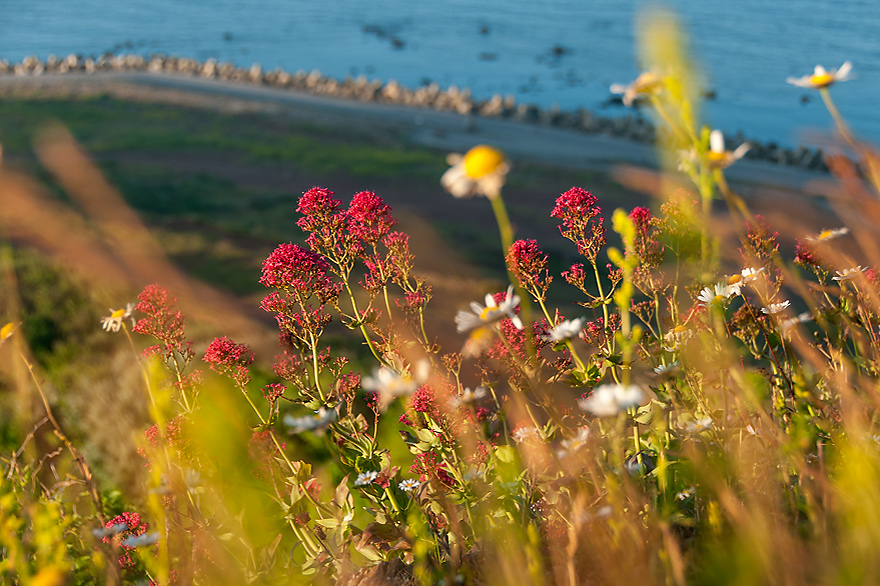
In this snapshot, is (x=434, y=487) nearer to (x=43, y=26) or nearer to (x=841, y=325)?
(x=841, y=325)

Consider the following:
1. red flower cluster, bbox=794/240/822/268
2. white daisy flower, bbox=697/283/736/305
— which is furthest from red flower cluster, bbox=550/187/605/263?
red flower cluster, bbox=794/240/822/268

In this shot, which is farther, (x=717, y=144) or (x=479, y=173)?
(x=717, y=144)

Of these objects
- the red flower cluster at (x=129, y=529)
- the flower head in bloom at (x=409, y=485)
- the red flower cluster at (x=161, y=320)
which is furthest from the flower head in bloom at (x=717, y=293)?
→ the red flower cluster at (x=129, y=529)

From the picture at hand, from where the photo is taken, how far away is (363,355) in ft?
18.5

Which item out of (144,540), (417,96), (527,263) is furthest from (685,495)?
(417,96)

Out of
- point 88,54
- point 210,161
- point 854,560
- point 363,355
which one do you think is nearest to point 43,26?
point 88,54

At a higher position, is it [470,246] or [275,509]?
[275,509]

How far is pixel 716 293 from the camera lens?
6.21ft

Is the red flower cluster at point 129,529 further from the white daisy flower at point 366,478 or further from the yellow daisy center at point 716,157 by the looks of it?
the yellow daisy center at point 716,157

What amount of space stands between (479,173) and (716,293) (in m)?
1.06

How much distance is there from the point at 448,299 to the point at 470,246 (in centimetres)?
404

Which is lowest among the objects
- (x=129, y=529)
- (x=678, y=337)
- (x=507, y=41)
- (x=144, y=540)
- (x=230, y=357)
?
(x=507, y=41)

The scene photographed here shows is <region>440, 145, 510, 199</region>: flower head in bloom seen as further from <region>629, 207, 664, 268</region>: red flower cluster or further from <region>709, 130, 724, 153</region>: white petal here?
<region>629, 207, 664, 268</region>: red flower cluster

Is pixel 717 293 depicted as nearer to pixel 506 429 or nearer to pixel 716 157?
pixel 716 157
